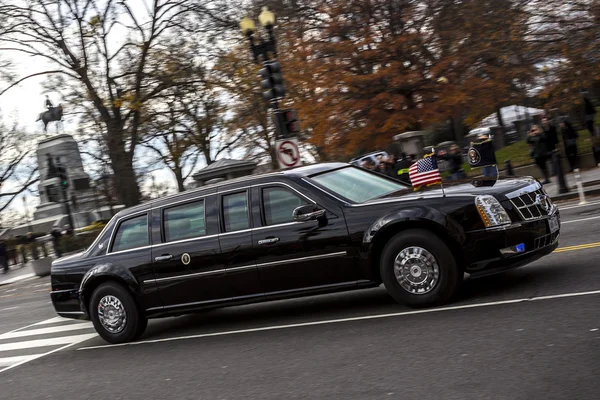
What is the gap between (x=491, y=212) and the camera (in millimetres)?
7418

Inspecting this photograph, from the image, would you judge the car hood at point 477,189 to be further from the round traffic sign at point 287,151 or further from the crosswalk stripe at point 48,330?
the round traffic sign at point 287,151

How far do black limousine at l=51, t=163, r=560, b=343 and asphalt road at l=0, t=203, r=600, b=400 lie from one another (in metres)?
0.39

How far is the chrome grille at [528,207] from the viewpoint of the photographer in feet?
24.8

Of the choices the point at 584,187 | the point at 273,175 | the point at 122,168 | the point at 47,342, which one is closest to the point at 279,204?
the point at 273,175

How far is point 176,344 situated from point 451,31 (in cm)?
2189

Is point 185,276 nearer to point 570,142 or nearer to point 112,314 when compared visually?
point 112,314

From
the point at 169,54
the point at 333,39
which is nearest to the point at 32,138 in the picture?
the point at 169,54

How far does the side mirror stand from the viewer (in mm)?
7969

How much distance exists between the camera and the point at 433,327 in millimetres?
6957

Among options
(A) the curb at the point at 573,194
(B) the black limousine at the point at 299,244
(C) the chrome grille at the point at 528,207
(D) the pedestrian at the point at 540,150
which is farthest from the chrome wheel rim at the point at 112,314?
(D) the pedestrian at the point at 540,150

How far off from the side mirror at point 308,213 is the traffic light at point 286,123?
32.8 ft

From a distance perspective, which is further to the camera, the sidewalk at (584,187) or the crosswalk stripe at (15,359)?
the sidewalk at (584,187)

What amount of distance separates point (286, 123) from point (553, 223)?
10.8 metres

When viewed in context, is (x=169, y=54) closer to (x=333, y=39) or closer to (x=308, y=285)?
(x=333, y=39)
